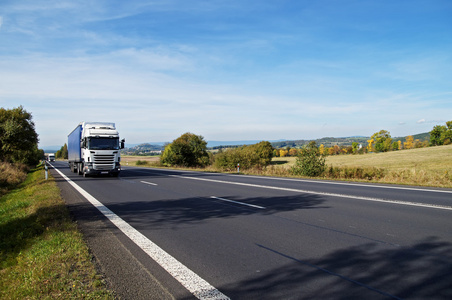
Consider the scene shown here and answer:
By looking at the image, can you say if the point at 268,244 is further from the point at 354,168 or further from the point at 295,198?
the point at 354,168

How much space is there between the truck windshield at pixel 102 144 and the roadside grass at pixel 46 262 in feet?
42.9

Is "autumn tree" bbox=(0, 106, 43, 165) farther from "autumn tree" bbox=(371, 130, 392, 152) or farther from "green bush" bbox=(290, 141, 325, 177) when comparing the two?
"autumn tree" bbox=(371, 130, 392, 152)

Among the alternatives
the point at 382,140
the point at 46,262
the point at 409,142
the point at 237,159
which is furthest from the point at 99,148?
the point at 409,142

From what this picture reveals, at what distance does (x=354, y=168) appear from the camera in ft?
63.3

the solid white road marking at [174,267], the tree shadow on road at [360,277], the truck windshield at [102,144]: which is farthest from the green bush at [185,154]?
the tree shadow on road at [360,277]

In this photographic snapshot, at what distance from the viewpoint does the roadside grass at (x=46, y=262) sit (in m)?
3.76

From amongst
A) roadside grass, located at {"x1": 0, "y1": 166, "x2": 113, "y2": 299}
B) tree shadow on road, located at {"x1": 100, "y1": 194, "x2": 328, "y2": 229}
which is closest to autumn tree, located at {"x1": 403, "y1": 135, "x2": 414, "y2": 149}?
tree shadow on road, located at {"x1": 100, "y1": 194, "x2": 328, "y2": 229}

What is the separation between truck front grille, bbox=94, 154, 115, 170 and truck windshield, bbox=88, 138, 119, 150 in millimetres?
564

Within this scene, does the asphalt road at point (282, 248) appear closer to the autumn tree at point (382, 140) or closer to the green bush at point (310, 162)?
the green bush at point (310, 162)

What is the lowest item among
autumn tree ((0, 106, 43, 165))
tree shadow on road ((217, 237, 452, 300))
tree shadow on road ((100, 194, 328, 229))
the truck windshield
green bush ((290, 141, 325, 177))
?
tree shadow on road ((217, 237, 452, 300))

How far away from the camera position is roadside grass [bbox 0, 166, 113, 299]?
3758 millimetres

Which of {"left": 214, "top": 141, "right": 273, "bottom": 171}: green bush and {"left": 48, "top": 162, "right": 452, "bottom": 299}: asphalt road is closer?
{"left": 48, "top": 162, "right": 452, "bottom": 299}: asphalt road

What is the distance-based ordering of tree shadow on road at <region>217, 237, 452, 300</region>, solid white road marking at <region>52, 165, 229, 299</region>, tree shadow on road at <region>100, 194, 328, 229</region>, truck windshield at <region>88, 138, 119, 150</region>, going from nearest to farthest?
1. tree shadow on road at <region>217, 237, 452, 300</region>
2. solid white road marking at <region>52, 165, 229, 299</region>
3. tree shadow on road at <region>100, 194, 328, 229</region>
4. truck windshield at <region>88, 138, 119, 150</region>

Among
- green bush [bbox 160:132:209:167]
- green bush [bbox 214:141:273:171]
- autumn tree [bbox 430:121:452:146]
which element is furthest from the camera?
autumn tree [bbox 430:121:452:146]
